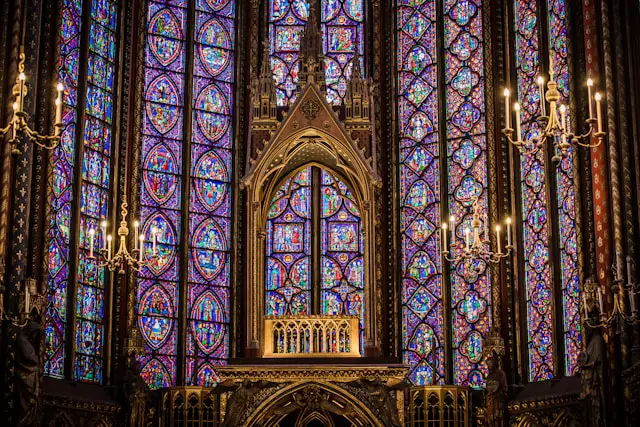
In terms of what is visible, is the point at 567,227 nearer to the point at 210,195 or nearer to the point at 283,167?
the point at 283,167

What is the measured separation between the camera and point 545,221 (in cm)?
2027

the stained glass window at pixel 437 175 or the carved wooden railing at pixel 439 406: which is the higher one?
the stained glass window at pixel 437 175

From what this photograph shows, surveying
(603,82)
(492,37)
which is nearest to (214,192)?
(492,37)

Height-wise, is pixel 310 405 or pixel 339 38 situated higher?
pixel 339 38

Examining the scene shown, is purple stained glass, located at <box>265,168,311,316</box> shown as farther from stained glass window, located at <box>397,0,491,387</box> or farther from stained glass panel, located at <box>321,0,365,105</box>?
stained glass panel, located at <box>321,0,365,105</box>

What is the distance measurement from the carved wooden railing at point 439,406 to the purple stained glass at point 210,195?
403cm

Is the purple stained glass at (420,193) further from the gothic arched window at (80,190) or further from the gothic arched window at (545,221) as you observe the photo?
the gothic arched window at (80,190)

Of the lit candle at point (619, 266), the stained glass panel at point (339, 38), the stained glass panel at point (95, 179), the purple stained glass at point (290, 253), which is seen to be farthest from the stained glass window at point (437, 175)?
the stained glass panel at point (95, 179)

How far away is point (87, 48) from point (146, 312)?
4.93 meters

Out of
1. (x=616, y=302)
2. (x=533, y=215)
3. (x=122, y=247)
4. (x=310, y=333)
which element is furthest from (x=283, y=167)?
(x=616, y=302)

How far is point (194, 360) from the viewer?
21.8m

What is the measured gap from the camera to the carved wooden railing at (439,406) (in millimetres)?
19531

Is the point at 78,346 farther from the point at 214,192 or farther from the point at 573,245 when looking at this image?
the point at 573,245

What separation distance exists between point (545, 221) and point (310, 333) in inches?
186
